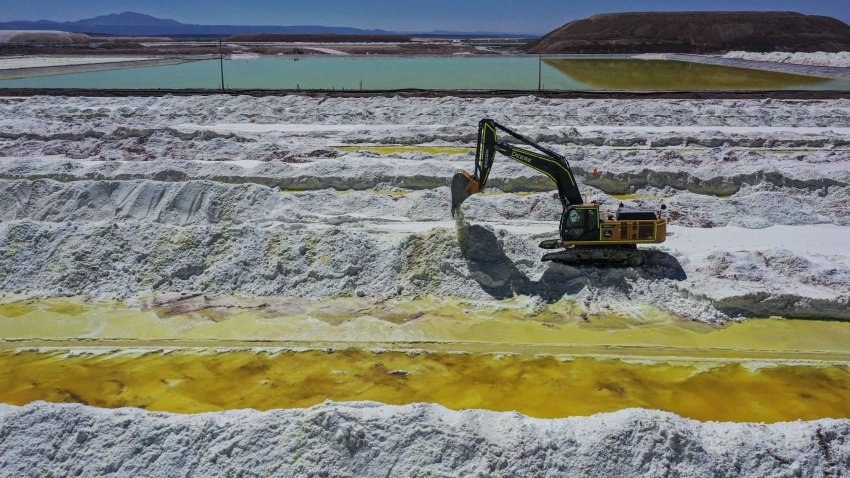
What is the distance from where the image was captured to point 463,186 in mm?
9875

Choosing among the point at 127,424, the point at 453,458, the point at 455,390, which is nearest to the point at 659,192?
the point at 455,390

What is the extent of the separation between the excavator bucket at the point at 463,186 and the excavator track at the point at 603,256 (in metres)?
1.69

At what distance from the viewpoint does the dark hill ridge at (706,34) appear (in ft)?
171

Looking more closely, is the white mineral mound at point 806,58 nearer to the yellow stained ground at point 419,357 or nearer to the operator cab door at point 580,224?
the operator cab door at point 580,224

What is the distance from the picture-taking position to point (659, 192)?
13492 millimetres

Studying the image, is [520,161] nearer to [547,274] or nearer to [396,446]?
[547,274]

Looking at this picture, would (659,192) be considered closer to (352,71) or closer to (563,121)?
(563,121)

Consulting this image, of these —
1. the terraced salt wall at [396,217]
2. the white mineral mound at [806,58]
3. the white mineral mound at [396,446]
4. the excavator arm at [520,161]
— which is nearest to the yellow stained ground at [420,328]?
the terraced salt wall at [396,217]

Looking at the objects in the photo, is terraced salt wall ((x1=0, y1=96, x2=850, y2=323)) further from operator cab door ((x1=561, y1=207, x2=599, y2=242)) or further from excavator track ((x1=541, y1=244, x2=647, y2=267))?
operator cab door ((x1=561, y1=207, x2=599, y2=242))

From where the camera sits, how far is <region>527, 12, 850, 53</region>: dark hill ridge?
52.1 m

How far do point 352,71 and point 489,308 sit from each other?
32888 mm

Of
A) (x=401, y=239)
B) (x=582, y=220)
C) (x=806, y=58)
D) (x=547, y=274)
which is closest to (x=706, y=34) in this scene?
(x=806, y=58)

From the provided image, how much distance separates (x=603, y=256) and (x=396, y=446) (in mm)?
5330

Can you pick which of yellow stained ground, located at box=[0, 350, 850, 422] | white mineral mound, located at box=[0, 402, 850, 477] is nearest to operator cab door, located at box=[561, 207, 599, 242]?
yellow stained ground, located at box=[0, 350, 850, 422]
